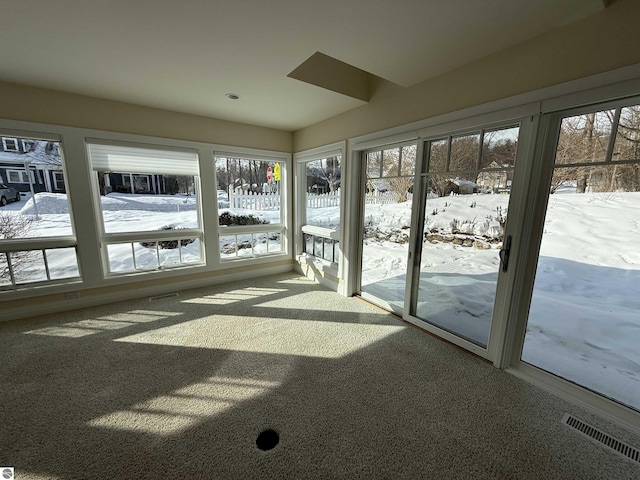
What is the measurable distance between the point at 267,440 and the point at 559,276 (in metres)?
2.36

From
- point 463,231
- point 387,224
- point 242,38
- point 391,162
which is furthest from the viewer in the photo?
point 387,224

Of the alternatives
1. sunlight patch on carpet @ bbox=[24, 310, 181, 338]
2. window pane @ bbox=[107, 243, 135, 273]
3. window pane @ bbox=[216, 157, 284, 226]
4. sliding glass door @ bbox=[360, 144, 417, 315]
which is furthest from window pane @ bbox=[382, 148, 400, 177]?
window pane @ bbox=[107, 243, 135, 273]

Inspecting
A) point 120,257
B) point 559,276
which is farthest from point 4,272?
point 559,276

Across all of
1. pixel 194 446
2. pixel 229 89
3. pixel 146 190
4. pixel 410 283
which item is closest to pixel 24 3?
pixel 229 89

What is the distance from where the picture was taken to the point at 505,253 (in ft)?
6.77

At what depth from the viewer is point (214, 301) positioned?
3.40 meters

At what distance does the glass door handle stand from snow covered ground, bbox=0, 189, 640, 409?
0.14 m

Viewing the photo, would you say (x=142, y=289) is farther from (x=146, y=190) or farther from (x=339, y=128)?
(x=339, y=128)

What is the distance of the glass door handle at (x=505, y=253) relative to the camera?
204 centimetres

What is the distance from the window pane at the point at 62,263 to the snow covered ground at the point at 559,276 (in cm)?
3

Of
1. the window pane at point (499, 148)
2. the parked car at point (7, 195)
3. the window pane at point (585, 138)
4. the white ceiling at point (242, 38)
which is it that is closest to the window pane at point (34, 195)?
the parked car at point (7, 195)

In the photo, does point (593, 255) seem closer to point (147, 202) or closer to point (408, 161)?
point (408, 161)

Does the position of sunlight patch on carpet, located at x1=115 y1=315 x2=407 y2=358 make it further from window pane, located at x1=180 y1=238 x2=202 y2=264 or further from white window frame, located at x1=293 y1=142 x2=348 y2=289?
window pane, located at x1=180 y1=238 x2=202 y2=264

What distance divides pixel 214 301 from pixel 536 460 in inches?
130
